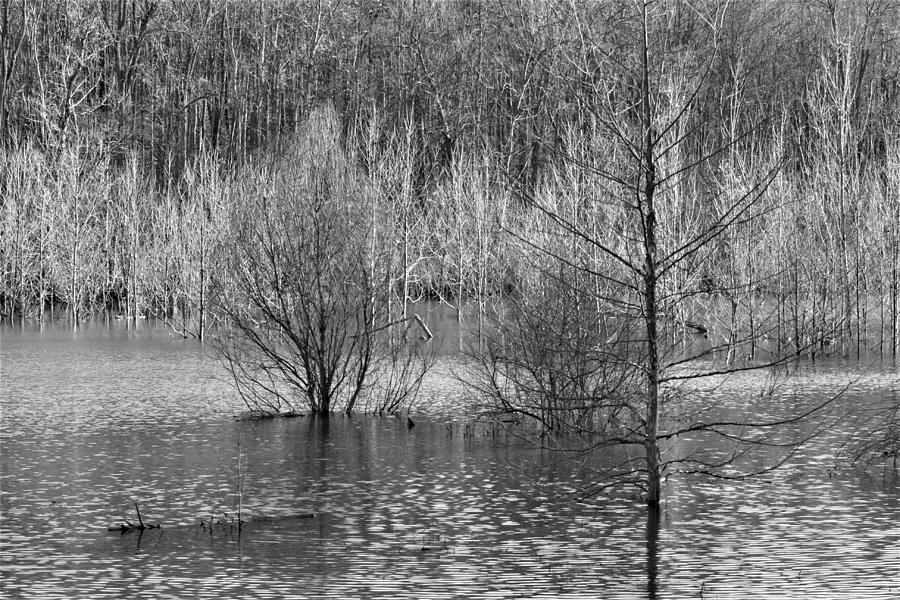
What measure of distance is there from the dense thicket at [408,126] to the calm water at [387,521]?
1429cm

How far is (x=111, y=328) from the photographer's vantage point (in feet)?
140

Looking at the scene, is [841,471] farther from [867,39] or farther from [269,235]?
[867,39]

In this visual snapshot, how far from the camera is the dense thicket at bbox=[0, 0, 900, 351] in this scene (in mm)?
38094

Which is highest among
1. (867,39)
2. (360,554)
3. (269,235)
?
(867,39)

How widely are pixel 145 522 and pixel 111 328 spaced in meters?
29.2

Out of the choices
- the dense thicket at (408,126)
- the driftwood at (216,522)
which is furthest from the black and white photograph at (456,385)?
the dense thicket at (408,126)

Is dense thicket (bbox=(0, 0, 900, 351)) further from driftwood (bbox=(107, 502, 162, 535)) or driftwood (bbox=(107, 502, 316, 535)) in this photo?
driftwood (bbox=(107, 502, 162, 535))

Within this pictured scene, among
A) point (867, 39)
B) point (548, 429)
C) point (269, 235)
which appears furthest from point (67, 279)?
point (867, 39)

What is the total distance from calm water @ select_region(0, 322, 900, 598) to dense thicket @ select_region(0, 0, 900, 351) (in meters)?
14.3

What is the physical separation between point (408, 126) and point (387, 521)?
39.0 metres

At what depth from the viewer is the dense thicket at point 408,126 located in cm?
3809

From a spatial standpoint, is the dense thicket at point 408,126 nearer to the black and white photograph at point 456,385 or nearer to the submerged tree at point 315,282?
the black and white photograph at point 456,385

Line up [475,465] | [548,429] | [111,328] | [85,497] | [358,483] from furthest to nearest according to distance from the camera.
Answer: [111,328] → [548,429] → [475,465] → [358,483] → [85,497]

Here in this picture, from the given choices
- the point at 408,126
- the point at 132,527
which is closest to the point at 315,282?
the point at 132,527
